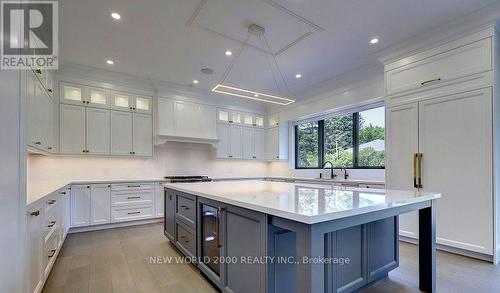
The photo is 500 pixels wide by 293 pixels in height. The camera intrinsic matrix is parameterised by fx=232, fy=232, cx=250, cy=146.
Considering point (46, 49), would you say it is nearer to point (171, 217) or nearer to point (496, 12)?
point (171, 217)

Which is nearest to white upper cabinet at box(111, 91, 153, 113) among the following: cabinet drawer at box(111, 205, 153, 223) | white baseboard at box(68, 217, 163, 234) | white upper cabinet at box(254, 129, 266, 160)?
cabinet drawer at box(111, 205, 153, 223)

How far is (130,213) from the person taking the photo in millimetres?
4355

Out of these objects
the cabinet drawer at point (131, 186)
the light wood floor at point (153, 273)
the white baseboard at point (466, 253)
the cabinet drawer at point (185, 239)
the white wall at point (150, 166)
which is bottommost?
the light wood floor at point (153, 273)

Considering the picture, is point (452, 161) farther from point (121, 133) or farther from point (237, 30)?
point (121, 133)

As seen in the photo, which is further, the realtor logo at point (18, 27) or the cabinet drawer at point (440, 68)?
the cabinet drawer at point (440, 68)

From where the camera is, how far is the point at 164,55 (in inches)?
142

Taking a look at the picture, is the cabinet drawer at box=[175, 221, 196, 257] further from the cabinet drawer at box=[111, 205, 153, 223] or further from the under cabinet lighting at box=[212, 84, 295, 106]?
the cabinet drawer at box=[111, 205, 153, 223]

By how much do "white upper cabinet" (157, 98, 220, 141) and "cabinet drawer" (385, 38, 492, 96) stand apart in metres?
3.65

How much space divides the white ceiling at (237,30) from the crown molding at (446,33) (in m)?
0.10

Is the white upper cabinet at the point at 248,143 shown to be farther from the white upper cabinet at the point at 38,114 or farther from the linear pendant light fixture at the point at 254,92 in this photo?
the white upper cabinet at the point at 38,114

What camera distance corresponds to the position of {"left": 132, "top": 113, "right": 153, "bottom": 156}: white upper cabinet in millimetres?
4672

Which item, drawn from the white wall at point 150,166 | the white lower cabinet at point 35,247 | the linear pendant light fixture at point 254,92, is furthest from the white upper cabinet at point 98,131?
the linear pendant light fixture at point 254,92

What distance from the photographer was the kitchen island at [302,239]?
49.0 inches

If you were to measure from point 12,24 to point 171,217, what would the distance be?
250 cm
